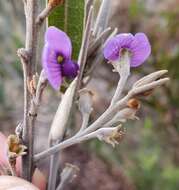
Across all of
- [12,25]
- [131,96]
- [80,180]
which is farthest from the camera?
[80,180]

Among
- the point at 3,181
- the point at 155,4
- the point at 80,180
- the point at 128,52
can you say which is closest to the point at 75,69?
the point at 128,52

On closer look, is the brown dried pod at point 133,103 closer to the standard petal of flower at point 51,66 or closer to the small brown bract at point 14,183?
the standard petal of flower at point 51,66

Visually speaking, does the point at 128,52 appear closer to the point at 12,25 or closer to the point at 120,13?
the point at 12,25

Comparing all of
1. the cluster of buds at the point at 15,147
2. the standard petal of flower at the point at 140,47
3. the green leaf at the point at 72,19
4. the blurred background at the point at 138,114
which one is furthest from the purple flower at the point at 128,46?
the blurred background at the point at 138,114

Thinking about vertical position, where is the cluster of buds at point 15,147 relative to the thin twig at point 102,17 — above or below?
below

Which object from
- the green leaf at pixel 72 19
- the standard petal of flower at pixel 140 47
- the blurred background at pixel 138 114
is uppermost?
the green leaf at pixel 72 19

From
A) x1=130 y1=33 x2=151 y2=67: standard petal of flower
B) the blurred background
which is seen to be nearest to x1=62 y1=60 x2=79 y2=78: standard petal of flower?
x1=130 y1=33 x2=151 y2=67: standard petal of flower

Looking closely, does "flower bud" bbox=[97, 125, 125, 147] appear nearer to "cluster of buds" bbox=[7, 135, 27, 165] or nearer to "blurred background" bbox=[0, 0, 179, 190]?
"cluster of buds" bbox=[7, 135, 27, 165]

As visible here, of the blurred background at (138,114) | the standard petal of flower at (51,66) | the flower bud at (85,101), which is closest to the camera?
the standard petal of flower at (51,66)

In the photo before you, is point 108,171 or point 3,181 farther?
point 108,171
